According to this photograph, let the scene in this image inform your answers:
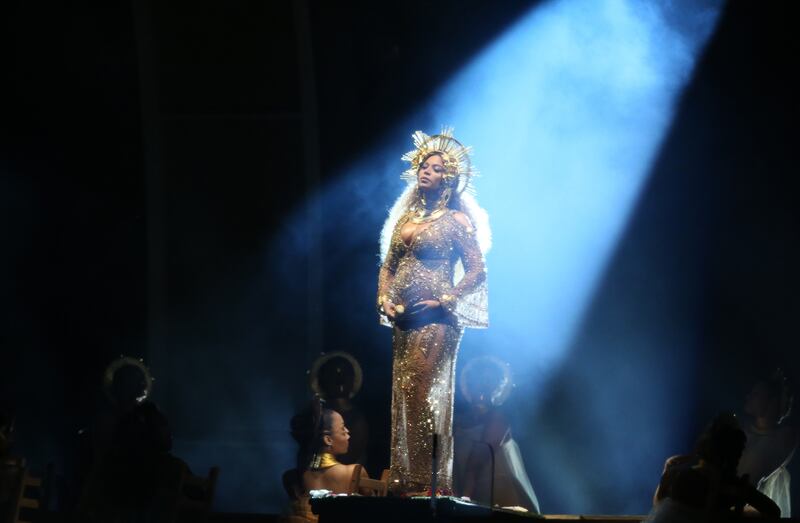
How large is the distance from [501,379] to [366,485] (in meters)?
1.66

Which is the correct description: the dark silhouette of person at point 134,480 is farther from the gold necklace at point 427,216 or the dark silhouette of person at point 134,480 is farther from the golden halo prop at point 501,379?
the golden halo prop at point 501,379

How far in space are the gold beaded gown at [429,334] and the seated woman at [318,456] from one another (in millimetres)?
726

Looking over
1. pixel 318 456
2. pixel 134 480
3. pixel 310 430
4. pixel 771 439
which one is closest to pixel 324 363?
pixel 310 430

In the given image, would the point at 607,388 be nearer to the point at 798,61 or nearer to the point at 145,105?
the point at 798,61

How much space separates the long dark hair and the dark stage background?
1.31 m

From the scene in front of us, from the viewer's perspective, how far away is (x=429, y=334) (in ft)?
21.3

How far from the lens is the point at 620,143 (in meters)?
8.55

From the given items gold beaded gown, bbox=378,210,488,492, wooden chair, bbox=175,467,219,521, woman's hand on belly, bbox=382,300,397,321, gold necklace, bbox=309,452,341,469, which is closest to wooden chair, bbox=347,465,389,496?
gold beaded gown, bbox=378,210,488,492

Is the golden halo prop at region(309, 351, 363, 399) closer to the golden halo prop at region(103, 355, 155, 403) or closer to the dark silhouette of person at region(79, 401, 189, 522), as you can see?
the golden halo prop at region(103, 355, 155, 403)

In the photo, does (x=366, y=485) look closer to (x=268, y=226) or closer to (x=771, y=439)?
(x=771, y=439)

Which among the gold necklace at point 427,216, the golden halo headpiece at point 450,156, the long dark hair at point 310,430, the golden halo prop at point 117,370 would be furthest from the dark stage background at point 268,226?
the gold necklace at point 427,216

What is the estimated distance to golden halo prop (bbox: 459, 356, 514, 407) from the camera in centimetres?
799

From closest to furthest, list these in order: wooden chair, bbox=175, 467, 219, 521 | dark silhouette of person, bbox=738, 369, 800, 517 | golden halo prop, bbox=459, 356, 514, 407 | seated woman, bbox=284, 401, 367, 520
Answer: wooden chair, bbox=175, 467, 219, 521 → seated woman, bbox=284, 401, 367, 520 → dark silhouette of person, bbox=738, 369, 800, 517 → golden halo prop, bbox=459, 356, 514, 407

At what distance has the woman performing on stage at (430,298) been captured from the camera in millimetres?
6457
